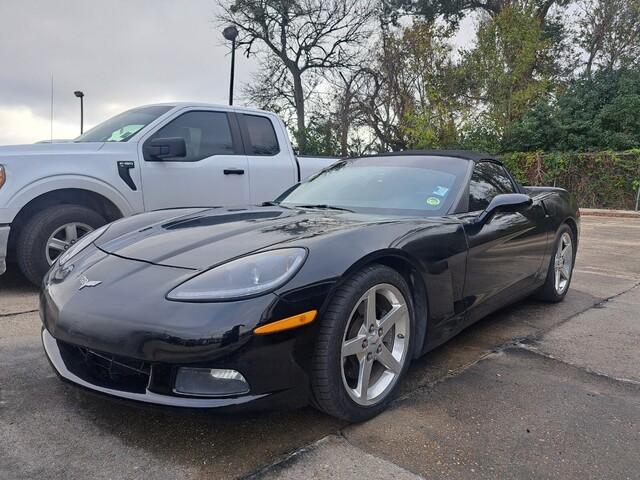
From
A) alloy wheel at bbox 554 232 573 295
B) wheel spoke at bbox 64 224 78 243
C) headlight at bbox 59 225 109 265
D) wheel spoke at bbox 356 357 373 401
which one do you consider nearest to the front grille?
headlight at bbox 59 225 109 265

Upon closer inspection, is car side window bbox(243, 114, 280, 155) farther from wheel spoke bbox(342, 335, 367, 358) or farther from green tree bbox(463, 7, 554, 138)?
green tree bbox(463, 7, 554, 138)

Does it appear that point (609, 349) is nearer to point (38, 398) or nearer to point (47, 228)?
point (38, 398)

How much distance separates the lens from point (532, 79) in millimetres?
20969

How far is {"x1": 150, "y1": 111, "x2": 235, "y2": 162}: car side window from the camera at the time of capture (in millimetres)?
5082

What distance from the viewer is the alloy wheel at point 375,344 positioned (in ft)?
7.33

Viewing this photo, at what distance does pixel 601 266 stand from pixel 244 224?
216 inches

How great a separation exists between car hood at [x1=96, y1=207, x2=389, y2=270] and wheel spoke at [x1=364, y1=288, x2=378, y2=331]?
35 cm

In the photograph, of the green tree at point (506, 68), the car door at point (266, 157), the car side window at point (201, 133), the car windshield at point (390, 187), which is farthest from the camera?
the green tree at point (506, 68)

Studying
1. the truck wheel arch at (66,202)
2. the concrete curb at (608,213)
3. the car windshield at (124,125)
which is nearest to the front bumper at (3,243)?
the truck wheel arch at (66,202)

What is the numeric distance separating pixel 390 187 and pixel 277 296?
165 centimetres

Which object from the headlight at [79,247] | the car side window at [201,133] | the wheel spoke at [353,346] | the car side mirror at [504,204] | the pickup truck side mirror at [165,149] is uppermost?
the car side window at [201,133]

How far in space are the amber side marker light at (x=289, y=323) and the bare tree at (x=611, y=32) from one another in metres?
22.3

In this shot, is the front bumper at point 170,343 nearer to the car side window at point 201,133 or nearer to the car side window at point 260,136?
the car side window at point 201,133

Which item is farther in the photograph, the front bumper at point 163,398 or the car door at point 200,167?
the car door at point 200,167
